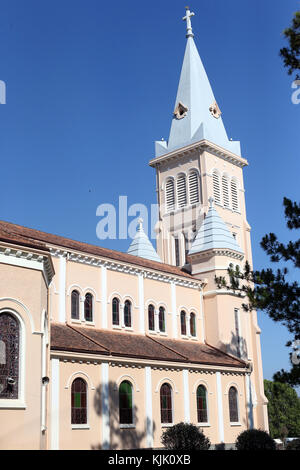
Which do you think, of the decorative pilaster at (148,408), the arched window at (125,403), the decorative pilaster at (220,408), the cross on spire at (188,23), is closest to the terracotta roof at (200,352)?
the decorative pilaster at (220,408)

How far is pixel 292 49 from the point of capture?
20.7 metres

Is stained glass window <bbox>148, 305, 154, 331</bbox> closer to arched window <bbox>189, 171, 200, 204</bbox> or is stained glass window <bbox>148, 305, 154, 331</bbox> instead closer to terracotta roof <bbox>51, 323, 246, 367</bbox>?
terracotta roof <bbox>51, 323, 246, 367</bbox>

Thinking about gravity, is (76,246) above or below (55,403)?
above

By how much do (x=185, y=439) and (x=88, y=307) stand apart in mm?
9567

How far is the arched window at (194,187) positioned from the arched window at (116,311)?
19.1 metres

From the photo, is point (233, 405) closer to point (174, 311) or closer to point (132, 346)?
point (174, 311)

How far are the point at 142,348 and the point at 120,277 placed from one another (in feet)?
16.2

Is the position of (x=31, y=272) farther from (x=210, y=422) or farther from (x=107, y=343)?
(x=210, y=422)

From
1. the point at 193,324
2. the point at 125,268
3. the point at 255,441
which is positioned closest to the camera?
the point at 255,441

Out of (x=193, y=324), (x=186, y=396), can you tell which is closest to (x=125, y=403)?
(x=186, y=396)

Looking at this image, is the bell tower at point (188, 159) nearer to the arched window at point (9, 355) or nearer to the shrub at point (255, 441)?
the shrub at point (255, 441)

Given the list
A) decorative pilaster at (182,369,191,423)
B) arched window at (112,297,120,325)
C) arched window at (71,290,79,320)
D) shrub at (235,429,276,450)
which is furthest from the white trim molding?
decorative pilaster at (182,369,191,423)

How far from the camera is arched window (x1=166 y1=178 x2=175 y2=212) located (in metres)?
53.5

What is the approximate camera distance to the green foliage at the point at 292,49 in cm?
2052
